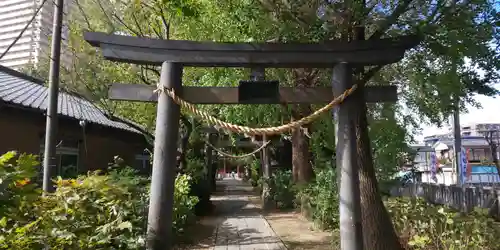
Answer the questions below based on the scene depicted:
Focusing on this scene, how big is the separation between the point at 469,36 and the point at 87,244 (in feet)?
19.1

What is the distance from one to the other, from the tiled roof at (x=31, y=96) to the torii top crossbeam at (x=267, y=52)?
6.11 meters

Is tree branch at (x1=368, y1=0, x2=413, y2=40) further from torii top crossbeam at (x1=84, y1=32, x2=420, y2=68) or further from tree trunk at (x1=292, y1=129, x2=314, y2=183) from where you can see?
tree trunk at (x1=292, y1=129, x2=314, y2=183)

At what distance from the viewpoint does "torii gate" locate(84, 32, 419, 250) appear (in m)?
5.09

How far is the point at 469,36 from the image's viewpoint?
553cm

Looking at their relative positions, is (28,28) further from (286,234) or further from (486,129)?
(486,129)

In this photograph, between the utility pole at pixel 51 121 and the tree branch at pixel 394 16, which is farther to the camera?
the utility pole at pixel 51 121

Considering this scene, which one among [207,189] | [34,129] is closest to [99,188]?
[34,129]

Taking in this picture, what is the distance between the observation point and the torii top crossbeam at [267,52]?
204 inches

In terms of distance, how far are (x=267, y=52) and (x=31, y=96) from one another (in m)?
9.85

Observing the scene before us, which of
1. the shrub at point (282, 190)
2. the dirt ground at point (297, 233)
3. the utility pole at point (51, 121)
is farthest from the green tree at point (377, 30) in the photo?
the shrub at point (282, 190)

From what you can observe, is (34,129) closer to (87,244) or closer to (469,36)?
(87,244)

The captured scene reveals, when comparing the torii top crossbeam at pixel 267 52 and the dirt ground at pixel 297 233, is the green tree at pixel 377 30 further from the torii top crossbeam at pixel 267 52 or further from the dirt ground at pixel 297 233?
the dirt ground at pixel 297 233

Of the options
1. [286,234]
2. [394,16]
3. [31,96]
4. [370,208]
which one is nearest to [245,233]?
[286,234]

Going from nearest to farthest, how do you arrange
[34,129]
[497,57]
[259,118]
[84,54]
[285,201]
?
[497,57], [84,54], [34,129], [259,118], [285,201]
